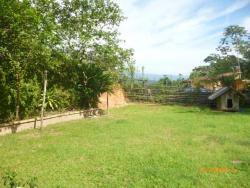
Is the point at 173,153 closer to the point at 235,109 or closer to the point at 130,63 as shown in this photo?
the point at 130,63

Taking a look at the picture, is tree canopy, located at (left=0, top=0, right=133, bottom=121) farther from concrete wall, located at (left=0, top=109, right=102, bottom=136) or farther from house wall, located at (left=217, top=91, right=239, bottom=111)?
house wall, located at (left=217, top=91, right=239, bottom=111)

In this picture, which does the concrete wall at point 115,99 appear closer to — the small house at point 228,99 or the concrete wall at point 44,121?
the concrete wall at point 44,121

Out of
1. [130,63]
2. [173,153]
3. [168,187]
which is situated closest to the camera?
[168,187]

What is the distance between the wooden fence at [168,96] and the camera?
2155 centimetres

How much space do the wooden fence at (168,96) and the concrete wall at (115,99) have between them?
1134 mm

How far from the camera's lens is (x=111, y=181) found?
5648 millimetres

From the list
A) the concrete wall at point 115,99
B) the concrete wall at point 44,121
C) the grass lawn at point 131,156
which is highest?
the concrete wall at point 115,99

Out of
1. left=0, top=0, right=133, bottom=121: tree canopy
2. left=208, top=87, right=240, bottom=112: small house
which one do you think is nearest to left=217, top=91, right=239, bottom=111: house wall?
left=208, top=87, right=240, bottom=112: small house

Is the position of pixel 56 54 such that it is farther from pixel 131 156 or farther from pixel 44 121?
pixel 131 156

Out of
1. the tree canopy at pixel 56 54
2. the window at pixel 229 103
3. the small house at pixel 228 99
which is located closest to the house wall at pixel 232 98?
the small house at pixel 228 99

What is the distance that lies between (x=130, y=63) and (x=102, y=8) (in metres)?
3.26

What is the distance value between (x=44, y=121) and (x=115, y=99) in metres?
8.80

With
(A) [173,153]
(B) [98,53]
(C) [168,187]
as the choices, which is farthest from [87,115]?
(C) [168,187]

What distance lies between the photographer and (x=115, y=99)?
803 inches
